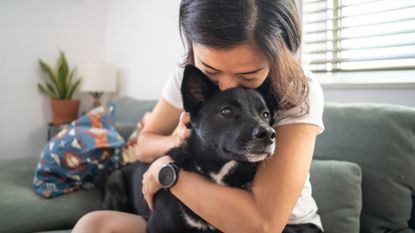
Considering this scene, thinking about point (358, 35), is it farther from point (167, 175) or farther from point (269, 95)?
point (167, 175)

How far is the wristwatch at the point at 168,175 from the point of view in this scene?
38.3 inches

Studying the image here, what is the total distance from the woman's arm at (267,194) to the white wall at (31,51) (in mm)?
3322

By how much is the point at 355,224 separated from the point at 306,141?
0.52 m

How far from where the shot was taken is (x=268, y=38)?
2.76ft

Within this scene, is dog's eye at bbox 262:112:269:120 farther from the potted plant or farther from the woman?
the potted plant

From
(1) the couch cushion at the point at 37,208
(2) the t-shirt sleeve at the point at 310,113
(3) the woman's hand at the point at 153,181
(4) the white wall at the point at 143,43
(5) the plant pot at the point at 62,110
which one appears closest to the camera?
(2) the t-shirt sleeve at the point at 310,113

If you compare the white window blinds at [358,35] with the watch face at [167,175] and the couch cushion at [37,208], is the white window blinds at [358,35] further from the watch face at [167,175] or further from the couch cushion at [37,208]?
the couch cushion at [37,208]

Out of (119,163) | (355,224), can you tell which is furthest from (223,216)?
(119,163)

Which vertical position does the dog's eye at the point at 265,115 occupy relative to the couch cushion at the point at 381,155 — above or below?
above

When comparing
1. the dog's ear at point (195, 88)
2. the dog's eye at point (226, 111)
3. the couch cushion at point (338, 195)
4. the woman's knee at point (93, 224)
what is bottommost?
the couch cushion at point (338, 195)

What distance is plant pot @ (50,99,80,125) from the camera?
3656 millimetres

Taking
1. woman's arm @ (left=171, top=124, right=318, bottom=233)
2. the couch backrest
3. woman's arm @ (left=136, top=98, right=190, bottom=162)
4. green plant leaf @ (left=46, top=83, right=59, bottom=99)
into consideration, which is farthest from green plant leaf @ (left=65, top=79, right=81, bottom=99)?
woman's arm @ (left=171, top=124, right=318, bottom=233)

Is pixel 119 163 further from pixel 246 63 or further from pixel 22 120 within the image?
pixel 22 120

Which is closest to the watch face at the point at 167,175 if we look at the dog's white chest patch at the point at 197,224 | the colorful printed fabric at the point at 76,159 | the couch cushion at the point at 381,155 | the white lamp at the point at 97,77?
the dog's white chest patch at the point at 197,224
